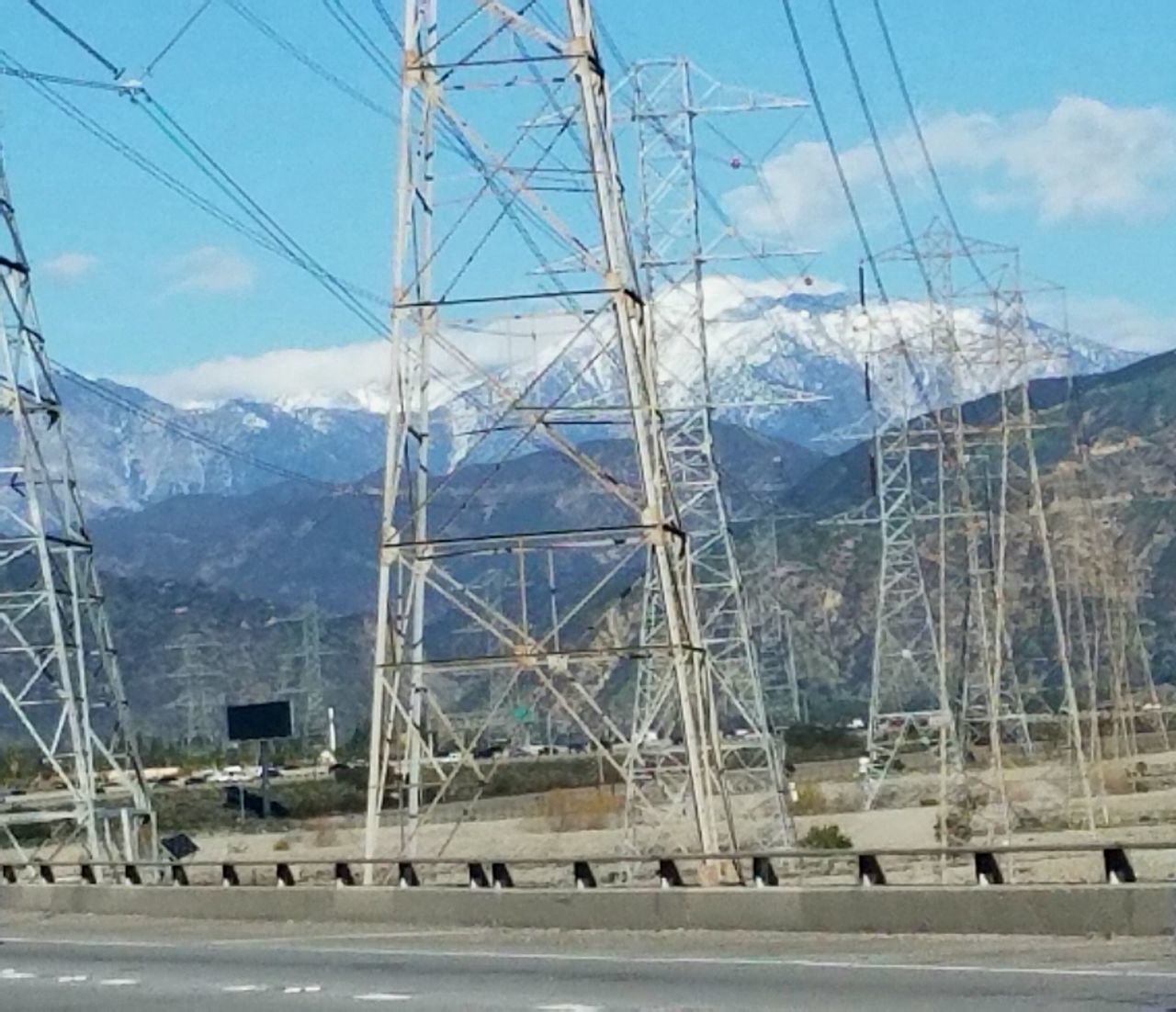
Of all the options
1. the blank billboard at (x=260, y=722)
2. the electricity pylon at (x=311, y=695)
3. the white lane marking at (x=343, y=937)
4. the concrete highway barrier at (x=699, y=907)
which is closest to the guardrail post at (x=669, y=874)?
the concrete highway barrier at (x=699, y=907)

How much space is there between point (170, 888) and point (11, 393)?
1089 cm

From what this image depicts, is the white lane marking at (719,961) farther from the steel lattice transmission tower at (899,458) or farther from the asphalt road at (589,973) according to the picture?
the steel lattice transmission tower at (899,458)

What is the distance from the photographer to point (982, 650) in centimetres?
6250

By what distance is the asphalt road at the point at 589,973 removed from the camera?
19906 millimetres

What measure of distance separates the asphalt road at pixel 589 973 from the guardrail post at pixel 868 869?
3.00 ft

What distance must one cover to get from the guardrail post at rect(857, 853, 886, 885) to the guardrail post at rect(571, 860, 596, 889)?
15.1 ft

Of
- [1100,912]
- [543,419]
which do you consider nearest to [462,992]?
[1100,912]

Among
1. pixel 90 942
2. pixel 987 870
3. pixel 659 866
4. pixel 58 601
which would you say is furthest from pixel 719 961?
pixel 58 601

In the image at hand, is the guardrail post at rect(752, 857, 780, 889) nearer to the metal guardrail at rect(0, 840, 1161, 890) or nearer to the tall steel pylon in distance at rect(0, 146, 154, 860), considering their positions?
the metal guardrail at rect(0, 840, 1161, 890)

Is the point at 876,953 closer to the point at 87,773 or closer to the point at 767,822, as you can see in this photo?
the point at 87,773

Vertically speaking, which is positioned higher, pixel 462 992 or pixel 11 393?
pixel 11 393

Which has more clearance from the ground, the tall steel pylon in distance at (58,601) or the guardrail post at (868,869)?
the tall steel pylon in distance at (58,601)

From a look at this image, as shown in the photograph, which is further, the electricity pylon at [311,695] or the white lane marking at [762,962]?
the electricity pylon at [311,695]

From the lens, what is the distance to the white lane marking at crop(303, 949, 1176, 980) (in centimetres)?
2066
